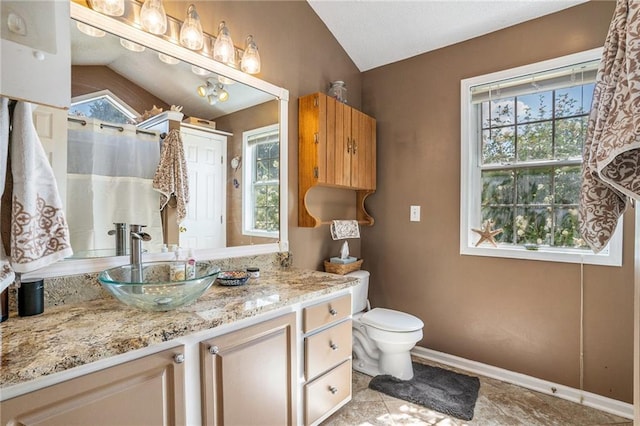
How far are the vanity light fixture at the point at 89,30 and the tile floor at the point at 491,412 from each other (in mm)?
2215

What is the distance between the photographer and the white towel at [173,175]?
5.20 feet

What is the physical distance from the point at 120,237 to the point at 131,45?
0.88m

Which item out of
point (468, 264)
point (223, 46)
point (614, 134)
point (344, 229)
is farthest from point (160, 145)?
point (468, 264)

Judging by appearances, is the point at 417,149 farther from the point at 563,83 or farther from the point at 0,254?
the point at 0,254

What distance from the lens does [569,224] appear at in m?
2.12

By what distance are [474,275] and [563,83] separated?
1.41 meters

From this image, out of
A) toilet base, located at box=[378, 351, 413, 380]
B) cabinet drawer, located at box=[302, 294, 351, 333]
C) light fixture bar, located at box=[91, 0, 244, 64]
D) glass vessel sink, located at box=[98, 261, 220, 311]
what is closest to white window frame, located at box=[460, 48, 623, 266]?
toilet base, located at box=[378, 351, 413, 380]

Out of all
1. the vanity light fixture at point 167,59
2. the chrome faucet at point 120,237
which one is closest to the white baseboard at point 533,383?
the chrome faucet at point 120,237

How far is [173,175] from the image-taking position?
1.62 m

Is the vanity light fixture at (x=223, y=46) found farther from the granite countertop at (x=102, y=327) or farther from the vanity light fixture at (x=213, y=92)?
the granite countertop at (x=102, y=327)

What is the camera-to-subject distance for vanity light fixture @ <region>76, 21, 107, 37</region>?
133 cm

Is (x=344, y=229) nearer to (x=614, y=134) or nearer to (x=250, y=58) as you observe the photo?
(x=250, y=58)

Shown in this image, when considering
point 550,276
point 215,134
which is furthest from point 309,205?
point 550,276

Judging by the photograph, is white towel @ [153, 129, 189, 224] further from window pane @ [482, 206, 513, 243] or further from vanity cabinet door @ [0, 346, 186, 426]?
window pane @ [482, 206, 513, 243]
